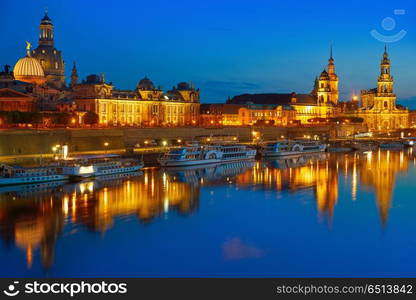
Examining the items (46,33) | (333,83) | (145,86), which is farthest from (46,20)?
(333,83)

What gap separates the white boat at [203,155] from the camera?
133ft

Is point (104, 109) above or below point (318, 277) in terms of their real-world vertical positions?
above

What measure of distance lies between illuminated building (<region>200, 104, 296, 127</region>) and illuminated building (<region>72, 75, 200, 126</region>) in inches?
151

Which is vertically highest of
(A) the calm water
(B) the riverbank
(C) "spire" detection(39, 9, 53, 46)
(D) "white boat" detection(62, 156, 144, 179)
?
(C) "spire" detection(39, 9, 53, 46)

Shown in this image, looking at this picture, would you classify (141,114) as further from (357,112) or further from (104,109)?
(357,112)

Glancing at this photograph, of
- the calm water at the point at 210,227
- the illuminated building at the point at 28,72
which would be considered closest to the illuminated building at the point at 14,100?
the illuminated building at the point at 28,72

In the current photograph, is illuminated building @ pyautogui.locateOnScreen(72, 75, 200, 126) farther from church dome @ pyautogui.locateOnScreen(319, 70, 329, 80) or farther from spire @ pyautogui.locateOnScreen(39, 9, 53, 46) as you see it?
church dome @ pyautogui.locateOnScreen(319, 70, 329, 80)

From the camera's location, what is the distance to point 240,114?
86.1m

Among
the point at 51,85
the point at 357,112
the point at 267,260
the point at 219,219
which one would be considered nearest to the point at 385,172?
the point at 219,219

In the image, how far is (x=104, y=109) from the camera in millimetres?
63656

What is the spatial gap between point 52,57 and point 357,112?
54378 millimetres

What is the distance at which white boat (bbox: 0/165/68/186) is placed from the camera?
30036 mm

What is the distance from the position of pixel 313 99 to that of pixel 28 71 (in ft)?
184

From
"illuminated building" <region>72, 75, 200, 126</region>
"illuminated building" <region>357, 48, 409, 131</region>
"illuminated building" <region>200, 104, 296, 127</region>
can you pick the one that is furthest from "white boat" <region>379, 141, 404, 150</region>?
"illuminated building" <region>357, 48, 409, 131</region>
